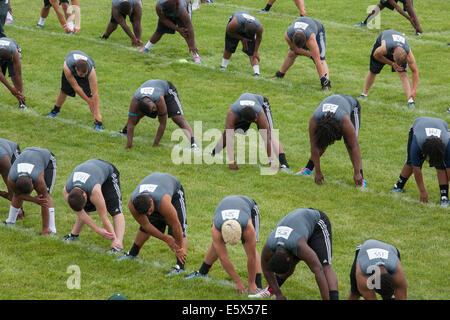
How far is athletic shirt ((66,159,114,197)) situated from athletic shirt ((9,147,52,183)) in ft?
2.25

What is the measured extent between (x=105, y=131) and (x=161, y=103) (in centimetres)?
213

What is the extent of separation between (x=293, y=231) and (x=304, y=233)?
152 mm

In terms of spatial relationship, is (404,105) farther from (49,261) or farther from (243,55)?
(49,261)

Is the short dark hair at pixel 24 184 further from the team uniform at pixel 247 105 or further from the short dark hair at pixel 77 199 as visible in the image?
the team uniform at pixel 247 105

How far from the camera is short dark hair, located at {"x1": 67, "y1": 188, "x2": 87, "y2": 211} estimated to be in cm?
961

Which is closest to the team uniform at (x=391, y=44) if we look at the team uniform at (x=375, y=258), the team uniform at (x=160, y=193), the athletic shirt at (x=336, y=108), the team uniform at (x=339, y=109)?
the team uniform at (x=339, y=109)

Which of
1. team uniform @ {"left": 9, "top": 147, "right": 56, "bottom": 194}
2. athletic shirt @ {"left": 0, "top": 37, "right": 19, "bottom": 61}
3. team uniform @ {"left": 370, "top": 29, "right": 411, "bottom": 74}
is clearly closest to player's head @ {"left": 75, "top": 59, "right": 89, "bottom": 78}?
athletic shirt @ {"left": 0, "top": 37, "right": 19, "bottom": 61}

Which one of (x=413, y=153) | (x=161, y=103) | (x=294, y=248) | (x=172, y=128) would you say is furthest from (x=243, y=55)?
(x=294, y=248)

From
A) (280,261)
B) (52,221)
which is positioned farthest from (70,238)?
(280,261)

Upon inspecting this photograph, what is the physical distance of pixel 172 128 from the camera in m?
15.0

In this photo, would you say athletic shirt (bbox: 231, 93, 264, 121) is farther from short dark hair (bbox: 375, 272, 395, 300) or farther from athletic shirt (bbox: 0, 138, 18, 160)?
short dark hair (bbox: 375, 272, 395, 300)

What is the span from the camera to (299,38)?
51.7 ft

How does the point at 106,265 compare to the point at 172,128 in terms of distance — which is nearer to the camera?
the point at 106,265

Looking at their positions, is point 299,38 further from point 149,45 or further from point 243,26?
point 149,45
